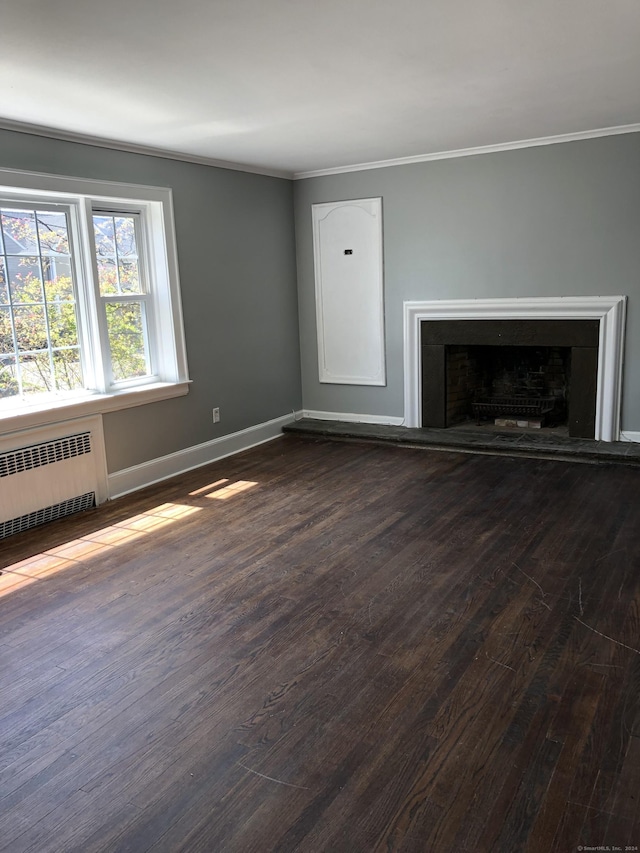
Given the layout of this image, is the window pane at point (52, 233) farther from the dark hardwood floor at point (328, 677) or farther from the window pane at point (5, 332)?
the dark hardwood floor at point (328, 677)

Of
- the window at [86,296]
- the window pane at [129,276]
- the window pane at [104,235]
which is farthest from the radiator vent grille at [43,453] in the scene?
the window pane at [104,235]

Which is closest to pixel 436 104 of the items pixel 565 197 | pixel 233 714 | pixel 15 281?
pixel 565 197

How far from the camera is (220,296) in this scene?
5.69 metres

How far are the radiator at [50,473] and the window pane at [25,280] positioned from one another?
844 mm

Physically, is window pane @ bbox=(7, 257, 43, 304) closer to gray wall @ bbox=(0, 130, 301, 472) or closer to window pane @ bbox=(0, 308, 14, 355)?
window pane @ bbox=(0, 308, 14, 355)

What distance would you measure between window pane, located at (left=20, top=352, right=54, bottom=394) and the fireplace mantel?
3137 mm

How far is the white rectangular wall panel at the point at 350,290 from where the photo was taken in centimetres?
620

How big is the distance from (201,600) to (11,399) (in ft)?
6.67

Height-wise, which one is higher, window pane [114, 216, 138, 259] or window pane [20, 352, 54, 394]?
window pane [114, 216, 138, 259]

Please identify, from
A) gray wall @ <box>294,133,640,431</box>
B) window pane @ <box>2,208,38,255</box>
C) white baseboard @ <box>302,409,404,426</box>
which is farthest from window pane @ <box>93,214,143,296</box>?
white baseboard @ <box>302,409,404,426</box>

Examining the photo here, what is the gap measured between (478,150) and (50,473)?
161 inches

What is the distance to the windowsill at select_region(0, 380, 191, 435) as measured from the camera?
13.6 ft

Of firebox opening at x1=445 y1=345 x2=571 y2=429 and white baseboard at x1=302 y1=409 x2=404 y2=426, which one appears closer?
firebox opening at x1=445 y1=345 x2=571 y2=429

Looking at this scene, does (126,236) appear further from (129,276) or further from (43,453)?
(43,453)
